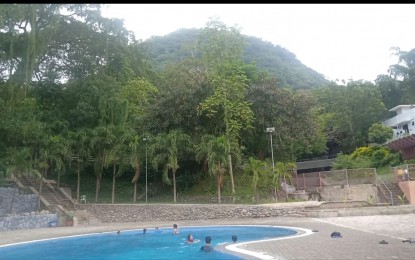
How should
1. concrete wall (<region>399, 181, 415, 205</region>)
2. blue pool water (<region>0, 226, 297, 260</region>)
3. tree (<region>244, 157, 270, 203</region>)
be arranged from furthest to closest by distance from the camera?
1. tree (<region>244, 157, 270, 203</region>)
2. concrete wall (<region>399, 181, 415, 205</region>)
3. blue pool water (<region>0, 226, 297, 260</region>)

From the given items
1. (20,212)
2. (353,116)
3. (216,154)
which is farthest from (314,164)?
(20,212)

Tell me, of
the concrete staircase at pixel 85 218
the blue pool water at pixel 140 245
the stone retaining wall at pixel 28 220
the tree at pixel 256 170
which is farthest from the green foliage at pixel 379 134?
the stone retaining wall at pixel 28 220

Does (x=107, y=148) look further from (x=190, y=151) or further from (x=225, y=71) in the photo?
(x=225, y=71)

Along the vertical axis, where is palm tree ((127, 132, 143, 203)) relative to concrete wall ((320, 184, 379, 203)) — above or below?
above

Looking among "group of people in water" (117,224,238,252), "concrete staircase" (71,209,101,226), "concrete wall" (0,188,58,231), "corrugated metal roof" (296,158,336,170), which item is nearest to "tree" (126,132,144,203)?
"concrete staircase" (71,209,101,226)

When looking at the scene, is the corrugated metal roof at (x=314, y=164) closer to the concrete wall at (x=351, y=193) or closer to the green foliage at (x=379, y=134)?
the green foliage at (x=379, y=134)

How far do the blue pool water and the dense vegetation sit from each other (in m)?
6.91

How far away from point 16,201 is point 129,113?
1217 centimetres

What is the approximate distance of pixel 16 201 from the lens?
20.7 m

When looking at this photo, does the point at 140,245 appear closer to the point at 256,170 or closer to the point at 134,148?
the point at 256,170

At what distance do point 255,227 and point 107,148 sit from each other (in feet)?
39.5

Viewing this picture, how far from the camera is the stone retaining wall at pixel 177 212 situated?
20344mm

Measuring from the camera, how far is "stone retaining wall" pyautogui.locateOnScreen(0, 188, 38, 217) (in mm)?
20250

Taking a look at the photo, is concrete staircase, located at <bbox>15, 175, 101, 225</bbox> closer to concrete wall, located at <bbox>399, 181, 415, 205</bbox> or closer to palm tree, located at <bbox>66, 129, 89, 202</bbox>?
palm tree, located at <bbox>66, 129, 89, 202</bbox>
